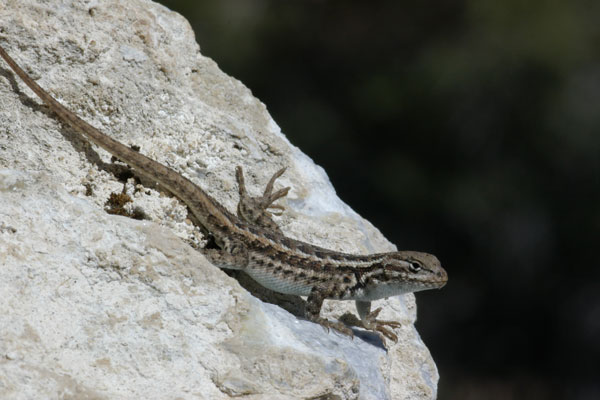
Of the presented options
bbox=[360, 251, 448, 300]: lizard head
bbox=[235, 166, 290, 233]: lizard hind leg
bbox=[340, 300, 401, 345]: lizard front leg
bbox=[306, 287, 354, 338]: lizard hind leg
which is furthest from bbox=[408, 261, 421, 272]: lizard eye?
bbox=[235, 166, 290, 233]: lizard hind leg

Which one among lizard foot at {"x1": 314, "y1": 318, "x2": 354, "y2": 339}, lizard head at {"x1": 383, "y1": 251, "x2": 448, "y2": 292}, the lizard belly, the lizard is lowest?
lizard foot at {"x1": 314, "y1": 318, "x2": 354, "y2": 339}

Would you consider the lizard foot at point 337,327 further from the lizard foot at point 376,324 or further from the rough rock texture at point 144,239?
the lizard foot at point 376,324

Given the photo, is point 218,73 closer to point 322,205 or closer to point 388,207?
point 322,205

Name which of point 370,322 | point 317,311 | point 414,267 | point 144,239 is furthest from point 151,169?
point 414,267

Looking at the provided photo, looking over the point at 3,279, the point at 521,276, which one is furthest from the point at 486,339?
the point at 3,279

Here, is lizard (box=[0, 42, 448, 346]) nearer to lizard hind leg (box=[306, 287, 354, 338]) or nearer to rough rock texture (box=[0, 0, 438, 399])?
lizard hind leg (box=[306, 287, 354, 338])

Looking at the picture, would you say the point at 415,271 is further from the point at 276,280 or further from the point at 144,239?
the point at 144,239

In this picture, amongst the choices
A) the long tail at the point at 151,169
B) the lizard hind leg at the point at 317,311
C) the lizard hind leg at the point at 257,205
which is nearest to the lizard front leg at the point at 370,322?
the lizard hind leg at the point at 317,311
